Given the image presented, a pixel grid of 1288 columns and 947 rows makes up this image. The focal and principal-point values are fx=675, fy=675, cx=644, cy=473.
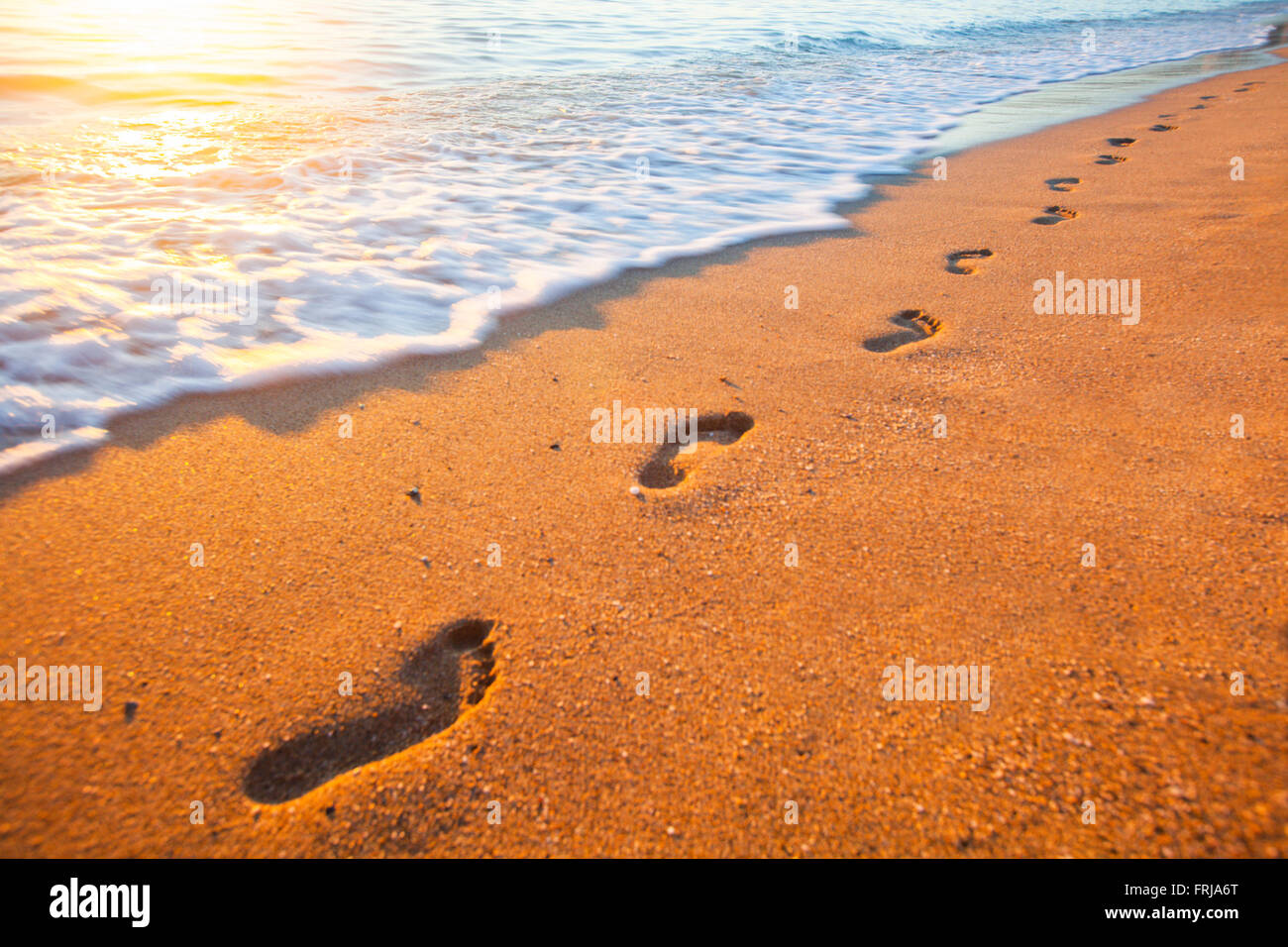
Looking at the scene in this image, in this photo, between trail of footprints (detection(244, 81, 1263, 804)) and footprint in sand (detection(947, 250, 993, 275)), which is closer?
trail of footprints (detection(244, 81, 1263, 804))

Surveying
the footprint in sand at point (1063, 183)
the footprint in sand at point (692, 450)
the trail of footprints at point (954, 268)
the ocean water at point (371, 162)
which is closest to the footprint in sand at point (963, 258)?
the trail of footprints at point (954, 268)

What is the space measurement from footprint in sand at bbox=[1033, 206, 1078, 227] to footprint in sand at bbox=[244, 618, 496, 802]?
426 centimetres

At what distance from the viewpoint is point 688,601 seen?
1691mm

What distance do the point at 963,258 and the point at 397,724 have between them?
3.64 metres

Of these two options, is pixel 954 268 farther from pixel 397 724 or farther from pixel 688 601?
pixel 397 724

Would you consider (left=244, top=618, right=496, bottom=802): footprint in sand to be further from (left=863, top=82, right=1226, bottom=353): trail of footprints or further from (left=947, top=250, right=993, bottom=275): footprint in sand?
(left=947, top=250, right=993, bottom=275): footprint in sand

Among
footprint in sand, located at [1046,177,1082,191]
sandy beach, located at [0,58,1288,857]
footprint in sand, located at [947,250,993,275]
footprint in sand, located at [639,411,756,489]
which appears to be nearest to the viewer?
sandy beach, located at [0,58,1288,857]

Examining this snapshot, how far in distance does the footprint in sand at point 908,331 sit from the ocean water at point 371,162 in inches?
54.5

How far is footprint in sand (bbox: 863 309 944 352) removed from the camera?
2859 mm

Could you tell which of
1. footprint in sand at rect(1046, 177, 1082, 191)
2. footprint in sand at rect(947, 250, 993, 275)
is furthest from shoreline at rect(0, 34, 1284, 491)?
footprint in sand at rect(1046, 177, 1082, 191)
